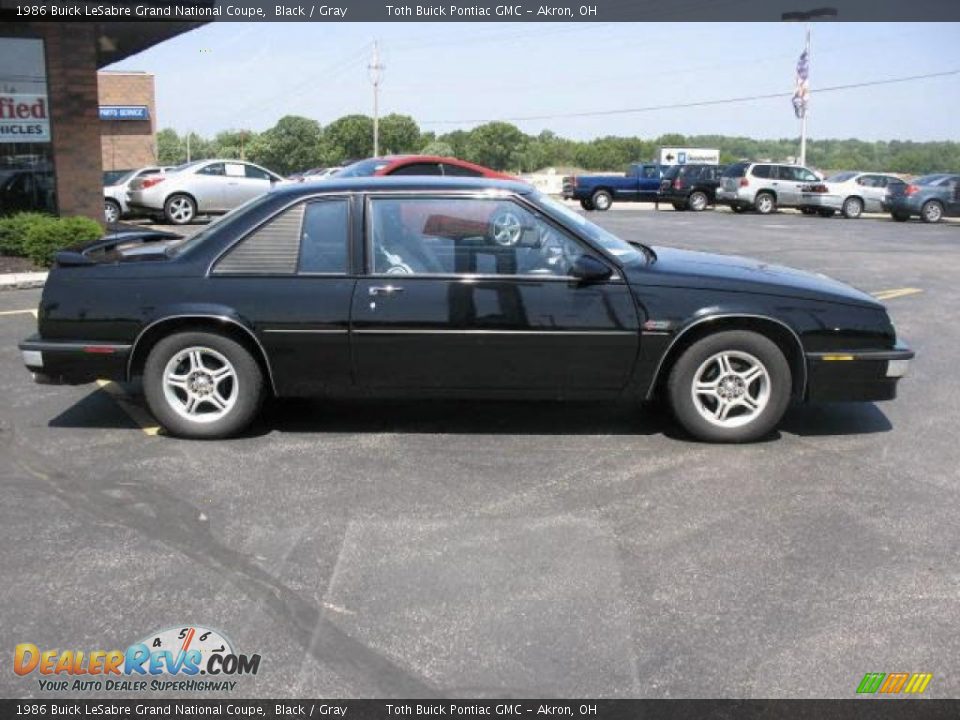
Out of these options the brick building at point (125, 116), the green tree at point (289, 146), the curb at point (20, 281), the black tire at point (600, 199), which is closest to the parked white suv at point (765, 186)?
the black tire at point (600, 199)

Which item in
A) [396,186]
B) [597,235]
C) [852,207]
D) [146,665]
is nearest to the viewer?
[146,665]

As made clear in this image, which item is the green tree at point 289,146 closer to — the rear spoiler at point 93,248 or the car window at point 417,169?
the car window at point 417,169

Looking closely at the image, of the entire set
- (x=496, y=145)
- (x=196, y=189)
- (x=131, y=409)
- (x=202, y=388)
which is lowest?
(x=131, y=409)

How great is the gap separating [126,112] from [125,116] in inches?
8.4

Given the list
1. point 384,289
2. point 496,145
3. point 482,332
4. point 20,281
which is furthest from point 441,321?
point 496,145

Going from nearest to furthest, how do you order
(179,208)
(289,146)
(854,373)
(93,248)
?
(854,373), (93,248), (179,208), (289,146)

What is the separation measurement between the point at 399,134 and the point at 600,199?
9605 centimetres

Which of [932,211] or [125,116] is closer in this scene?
[932,211]

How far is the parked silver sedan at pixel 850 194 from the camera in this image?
3056cm

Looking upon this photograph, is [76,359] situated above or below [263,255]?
below

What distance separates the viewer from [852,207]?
3066 cm

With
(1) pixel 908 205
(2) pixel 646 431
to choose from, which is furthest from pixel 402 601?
(1) pixel 908 205

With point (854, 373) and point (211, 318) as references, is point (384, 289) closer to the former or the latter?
point (211, 318)

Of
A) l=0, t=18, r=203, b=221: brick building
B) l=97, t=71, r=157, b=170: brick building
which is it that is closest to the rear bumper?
l=0, t=18, r=203, b=221: brick building
